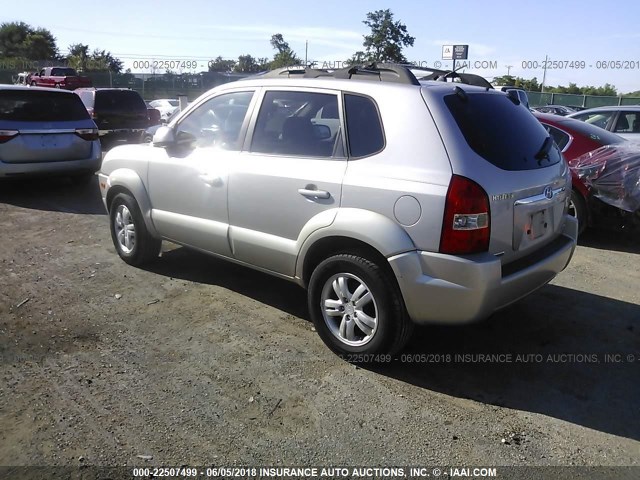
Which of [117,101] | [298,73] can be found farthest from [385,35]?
[298,73]

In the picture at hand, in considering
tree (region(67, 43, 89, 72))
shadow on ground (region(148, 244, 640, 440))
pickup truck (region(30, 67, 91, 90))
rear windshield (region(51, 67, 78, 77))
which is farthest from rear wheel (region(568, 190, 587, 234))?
tree (region(67, 43, 89, 72))

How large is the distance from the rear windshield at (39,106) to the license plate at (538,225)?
25.3 ft

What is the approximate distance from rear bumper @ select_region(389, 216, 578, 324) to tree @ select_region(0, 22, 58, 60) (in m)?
72.1

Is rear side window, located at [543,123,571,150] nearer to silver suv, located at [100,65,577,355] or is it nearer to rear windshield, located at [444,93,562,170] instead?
silver suv, located at [100,65,577,355]

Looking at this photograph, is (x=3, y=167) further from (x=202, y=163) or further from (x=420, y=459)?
(x=420, y=459)

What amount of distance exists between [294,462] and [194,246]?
251 cm

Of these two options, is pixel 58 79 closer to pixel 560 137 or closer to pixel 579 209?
pixel 560 137

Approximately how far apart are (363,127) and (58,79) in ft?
97.9

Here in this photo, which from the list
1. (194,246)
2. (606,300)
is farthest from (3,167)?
(606,300)

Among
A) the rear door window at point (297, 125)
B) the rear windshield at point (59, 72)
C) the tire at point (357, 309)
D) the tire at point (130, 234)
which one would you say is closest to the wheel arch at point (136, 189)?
the tire at point (130, 234)

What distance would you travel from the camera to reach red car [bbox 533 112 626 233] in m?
6.51

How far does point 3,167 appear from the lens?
821 cm

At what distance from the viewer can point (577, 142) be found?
22.6ft

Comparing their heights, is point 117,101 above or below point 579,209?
above
